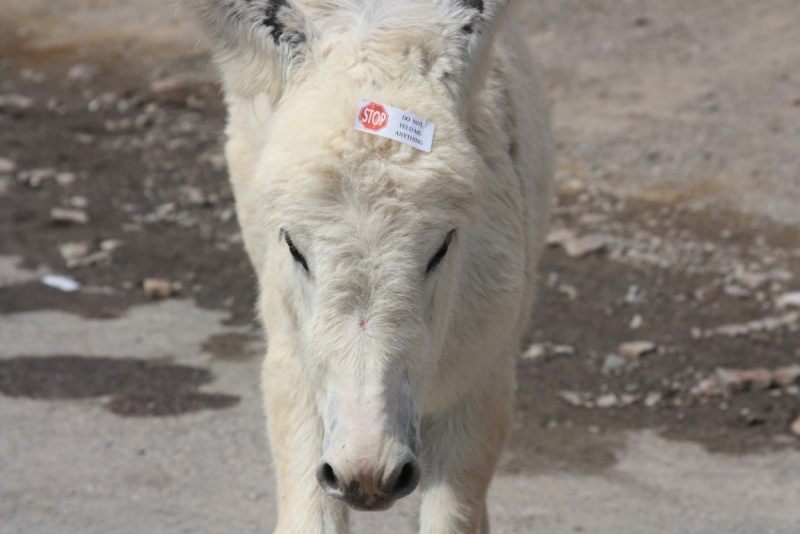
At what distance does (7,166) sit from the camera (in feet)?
32.7

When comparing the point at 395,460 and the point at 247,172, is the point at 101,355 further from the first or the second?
the point at 395,460

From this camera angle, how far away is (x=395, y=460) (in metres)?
2.43

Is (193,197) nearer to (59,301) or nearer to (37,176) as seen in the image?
(37,176)

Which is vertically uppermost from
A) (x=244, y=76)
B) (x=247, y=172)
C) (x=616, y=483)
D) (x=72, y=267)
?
(x=244, y=76)

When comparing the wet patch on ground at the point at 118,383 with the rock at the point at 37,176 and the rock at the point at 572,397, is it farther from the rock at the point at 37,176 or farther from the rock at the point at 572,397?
the rock at the point at 37,176

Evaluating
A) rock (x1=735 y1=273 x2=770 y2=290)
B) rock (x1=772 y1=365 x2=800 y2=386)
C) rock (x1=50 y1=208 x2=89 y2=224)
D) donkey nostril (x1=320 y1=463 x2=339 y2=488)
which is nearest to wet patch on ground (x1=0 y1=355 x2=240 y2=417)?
rock (x1=50 y1=208 x2=89 y2=224)

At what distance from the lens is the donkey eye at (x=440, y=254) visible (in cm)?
279

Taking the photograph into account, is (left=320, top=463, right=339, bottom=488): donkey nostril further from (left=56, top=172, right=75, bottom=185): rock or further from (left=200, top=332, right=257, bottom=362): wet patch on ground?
(left=56, top=172, right=75, bottom=185): rock

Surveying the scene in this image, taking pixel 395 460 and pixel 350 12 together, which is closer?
pixel 395 460

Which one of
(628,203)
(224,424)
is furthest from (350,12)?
(628,203)

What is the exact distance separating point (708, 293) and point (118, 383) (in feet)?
15.9

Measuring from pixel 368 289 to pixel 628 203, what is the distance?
6.79 metres

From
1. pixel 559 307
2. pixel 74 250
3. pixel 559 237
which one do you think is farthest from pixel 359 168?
pixel 74 250

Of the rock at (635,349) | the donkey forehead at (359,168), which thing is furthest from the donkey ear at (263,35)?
the rock at (635,349)
